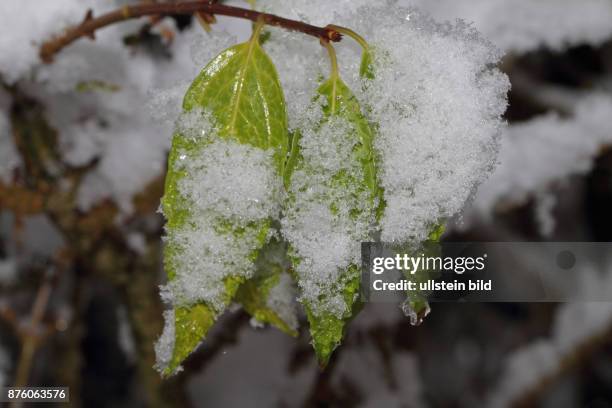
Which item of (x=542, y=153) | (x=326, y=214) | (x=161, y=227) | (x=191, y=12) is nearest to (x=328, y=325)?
(x=326, y=214)

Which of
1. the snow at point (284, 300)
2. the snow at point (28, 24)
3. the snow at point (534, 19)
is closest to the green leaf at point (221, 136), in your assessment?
the snow at point (284, 300)

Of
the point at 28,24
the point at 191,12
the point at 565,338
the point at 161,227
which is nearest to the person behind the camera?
the point at 191,12

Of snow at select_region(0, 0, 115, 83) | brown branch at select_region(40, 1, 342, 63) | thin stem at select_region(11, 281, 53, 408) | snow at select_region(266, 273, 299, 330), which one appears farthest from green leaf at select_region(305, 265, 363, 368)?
thin stem at select_region(11, 281, 53, 408)

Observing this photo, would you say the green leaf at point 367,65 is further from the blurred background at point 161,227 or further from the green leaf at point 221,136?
the blurred background at point 161,227

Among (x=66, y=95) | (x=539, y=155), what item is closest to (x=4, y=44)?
(x=66, y=95)

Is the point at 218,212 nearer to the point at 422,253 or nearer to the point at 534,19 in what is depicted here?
the point at 422,253

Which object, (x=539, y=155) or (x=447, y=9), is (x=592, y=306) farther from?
(x=447, y=9)

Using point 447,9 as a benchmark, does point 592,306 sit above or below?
below
